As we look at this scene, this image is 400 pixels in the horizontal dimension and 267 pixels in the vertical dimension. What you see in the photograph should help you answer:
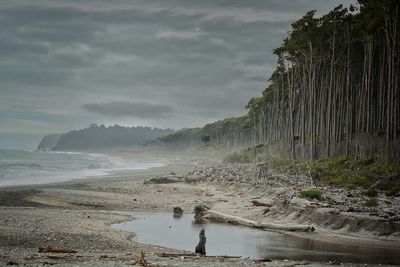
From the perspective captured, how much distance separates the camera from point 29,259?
1388 centimetres

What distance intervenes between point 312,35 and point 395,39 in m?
15.3

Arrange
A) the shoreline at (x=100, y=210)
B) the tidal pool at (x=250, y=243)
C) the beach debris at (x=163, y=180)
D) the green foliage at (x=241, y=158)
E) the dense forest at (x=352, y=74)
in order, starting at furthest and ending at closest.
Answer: the green foliage at (x=241, y=158) < the beach debris at (x=163, y=180) < the dense forest at (x=352, y=74) < the shoreline at (x=100, y=210) < the tidal pool at (x=250, y=243)

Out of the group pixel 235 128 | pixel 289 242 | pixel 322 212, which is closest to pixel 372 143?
pixel 322 212

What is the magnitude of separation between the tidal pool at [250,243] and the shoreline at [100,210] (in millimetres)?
1046

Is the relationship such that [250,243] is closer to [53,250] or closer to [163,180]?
[53,250]

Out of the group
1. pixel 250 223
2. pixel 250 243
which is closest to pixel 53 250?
pixel 250 243

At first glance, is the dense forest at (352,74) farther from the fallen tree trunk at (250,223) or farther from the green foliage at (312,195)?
the fallen tree trunk at (250,223)

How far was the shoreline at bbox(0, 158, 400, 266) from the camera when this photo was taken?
17.7m

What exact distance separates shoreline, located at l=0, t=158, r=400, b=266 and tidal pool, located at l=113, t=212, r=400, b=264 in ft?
3.43

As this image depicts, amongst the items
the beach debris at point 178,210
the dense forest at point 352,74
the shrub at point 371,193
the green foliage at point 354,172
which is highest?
the dense forest at point 352,74

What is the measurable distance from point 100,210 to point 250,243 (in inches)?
485

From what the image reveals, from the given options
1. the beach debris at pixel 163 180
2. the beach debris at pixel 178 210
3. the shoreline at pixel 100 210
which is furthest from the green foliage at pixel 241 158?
the beach debris at pixel 178 210

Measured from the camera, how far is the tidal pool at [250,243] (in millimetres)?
17453

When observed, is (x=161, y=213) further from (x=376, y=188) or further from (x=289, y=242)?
(x=376, y=188)
